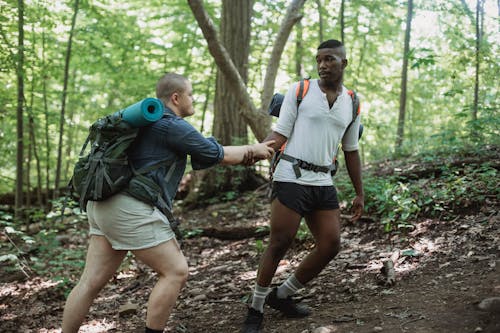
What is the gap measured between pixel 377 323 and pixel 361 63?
14.1 meters

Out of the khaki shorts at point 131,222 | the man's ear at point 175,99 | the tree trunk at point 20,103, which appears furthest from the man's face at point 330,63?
the tree trunk at point 20,103

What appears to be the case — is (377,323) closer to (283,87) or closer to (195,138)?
(195,138)

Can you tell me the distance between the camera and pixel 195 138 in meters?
3.20

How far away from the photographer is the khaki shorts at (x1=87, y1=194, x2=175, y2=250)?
10.3ft

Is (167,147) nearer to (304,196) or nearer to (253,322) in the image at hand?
(304,196)

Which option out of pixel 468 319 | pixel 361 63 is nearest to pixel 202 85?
pixel 361 63

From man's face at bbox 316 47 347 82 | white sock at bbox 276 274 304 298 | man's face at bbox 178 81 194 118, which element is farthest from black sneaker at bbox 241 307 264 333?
man's face at bbox 316 47 347 82

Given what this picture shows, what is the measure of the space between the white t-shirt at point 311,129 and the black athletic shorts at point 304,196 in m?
0.05

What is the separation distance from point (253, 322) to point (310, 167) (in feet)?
4.69

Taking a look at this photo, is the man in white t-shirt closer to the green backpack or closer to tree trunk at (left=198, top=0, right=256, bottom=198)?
the green backpack

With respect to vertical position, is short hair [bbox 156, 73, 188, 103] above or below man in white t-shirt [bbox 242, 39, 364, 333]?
above

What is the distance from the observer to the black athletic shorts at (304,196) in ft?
12.4

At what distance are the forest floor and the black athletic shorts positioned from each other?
99 cm

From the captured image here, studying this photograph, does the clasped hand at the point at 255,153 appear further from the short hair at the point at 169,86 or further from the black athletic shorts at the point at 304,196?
the short hair at the point at 169,86
